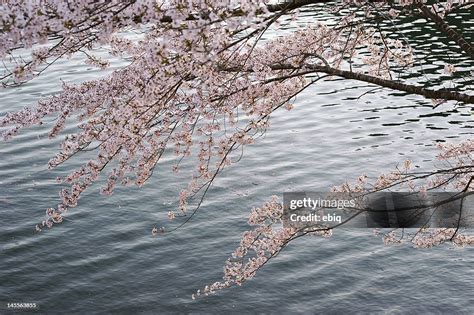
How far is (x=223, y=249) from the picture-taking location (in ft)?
52.0

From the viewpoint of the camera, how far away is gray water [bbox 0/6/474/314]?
1391cm

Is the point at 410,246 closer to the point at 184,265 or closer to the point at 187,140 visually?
the point at 184,265

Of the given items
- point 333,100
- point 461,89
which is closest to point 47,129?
point 333,100

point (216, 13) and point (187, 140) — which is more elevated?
point (216, 13)

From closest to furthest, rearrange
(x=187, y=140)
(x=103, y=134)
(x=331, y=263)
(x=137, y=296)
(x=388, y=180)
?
(x=103, y=134) → (x=187, y=140) → (x=388, y=180) → (x=137, y=296) → (x=331, y=263)

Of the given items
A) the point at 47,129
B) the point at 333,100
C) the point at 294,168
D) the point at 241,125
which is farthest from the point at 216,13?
the point at 333,100

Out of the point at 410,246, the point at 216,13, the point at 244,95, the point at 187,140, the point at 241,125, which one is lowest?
the point at 410,246

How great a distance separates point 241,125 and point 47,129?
24.6 feet

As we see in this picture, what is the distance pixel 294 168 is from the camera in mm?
20172

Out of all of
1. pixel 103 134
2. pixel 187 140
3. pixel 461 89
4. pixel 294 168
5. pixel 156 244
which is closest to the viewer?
pixel 103 134

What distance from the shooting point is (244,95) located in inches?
309

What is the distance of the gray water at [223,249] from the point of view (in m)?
13.9

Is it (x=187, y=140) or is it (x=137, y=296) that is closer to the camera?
(x=187, y=140)

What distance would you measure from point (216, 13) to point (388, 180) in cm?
552
